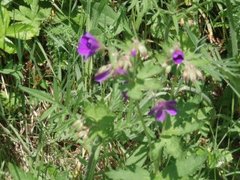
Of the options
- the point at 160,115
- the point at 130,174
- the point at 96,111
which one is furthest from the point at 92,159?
the point at 160,115

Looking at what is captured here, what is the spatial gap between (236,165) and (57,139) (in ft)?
2.50

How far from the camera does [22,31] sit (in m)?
2.59

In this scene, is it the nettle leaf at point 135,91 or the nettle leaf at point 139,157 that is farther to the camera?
the nettle leaf at point 139,157

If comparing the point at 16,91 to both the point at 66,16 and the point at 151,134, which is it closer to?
the point at 66,16

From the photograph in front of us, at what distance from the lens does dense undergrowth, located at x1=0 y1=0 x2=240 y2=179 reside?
2020mm

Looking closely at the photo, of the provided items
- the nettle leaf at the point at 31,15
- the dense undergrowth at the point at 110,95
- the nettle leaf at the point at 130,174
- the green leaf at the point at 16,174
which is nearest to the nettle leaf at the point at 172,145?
the dense undergrowth at the point at 110,95

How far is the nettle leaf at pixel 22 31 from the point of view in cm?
259

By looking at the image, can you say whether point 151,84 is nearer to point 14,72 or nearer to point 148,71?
point 148,71

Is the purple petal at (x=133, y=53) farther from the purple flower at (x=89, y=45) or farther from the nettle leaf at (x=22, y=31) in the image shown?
the nettle leaf at (x=22, y=31)

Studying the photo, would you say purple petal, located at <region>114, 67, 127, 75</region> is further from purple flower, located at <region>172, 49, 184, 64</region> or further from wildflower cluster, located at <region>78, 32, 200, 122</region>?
purple flower, located at <region>172, 49, 184, 64</region>

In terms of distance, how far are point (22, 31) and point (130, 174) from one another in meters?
0.97

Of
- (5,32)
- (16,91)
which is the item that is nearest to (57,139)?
(16,91)

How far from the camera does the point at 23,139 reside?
2.57 m

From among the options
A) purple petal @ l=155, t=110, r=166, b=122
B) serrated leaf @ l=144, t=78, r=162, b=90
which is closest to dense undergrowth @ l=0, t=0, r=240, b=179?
purple petal @ l=155, t=110, r=166, b=122
